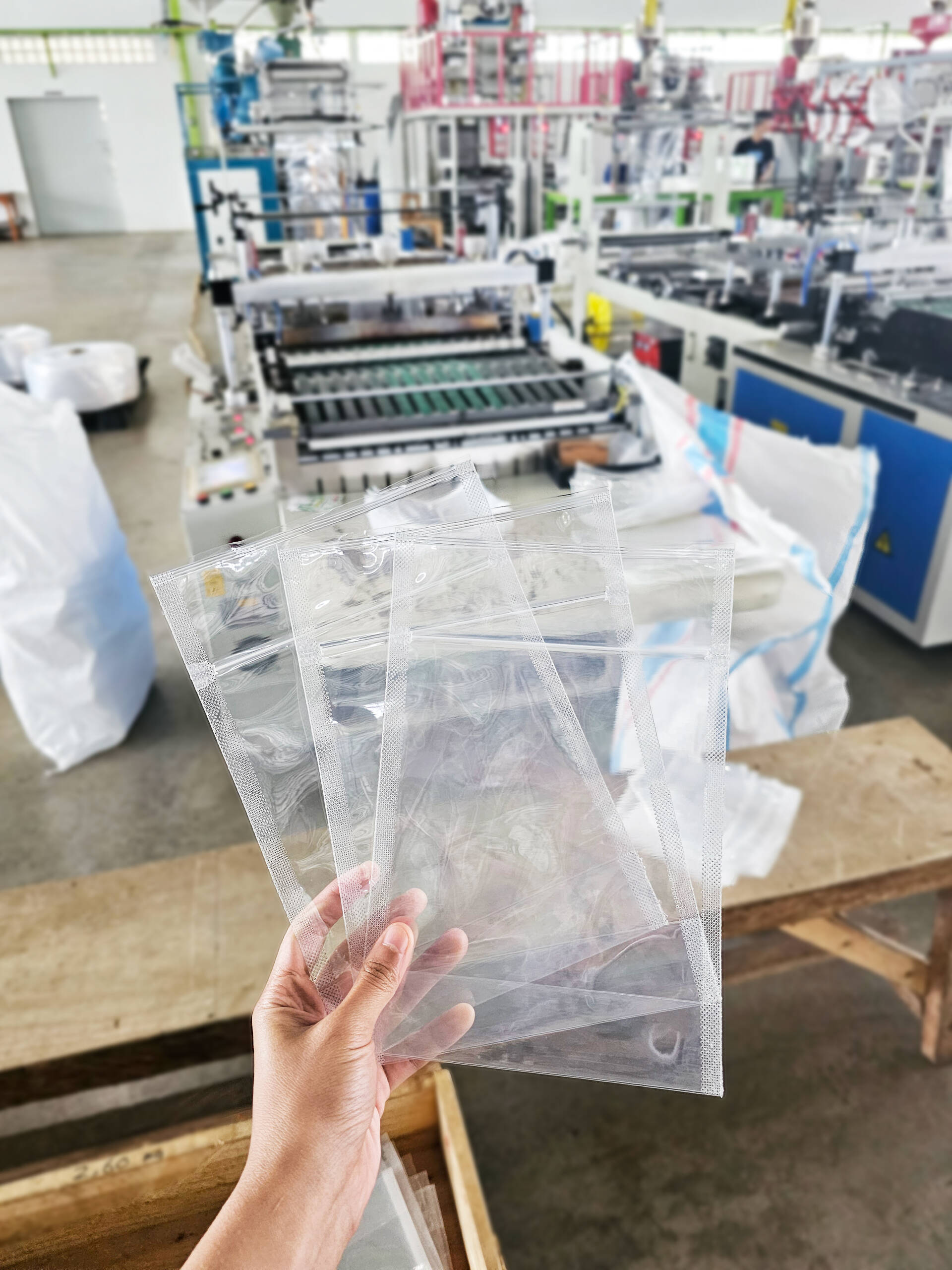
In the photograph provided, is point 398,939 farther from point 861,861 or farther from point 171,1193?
point 861,861

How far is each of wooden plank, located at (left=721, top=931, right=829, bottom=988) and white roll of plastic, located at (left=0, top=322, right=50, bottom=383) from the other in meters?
4.84

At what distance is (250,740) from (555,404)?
164 cm

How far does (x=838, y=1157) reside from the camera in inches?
50.3

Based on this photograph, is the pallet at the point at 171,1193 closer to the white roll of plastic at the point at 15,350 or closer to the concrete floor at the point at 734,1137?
the concrete floor at the point at 734,1137

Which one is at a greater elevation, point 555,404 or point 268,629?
point 268,629

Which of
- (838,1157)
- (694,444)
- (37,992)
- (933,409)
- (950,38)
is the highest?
(950,38)

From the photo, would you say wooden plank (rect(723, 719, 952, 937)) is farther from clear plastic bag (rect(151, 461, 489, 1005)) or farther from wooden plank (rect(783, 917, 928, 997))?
clear plastic bag (rect(151, 461, 489, 1005))

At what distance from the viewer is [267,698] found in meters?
0.62

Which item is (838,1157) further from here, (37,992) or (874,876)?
(37,992)

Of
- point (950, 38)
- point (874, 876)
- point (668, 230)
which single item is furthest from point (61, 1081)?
point (950, 38)

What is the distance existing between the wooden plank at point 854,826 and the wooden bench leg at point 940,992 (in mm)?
99

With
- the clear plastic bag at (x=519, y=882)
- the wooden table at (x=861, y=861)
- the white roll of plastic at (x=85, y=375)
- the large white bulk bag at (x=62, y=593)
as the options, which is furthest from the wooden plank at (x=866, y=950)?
the white roll of plastic at (x=85, y=375)

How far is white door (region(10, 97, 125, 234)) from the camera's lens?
11.2 m

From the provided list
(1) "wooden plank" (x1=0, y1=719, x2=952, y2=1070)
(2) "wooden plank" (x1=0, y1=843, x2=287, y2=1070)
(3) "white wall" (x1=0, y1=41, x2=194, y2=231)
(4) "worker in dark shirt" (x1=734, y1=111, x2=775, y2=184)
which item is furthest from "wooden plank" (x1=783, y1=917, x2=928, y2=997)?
(3) "white wall" (x1=0, y1=41, x2=194, y2=231)
